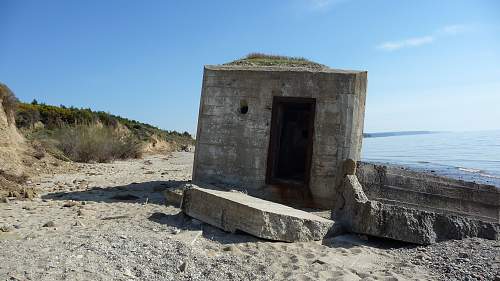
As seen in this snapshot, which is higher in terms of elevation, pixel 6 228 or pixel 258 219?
pixel 258 219

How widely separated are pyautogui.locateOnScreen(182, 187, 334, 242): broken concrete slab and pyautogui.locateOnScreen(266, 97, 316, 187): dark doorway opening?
172 cm

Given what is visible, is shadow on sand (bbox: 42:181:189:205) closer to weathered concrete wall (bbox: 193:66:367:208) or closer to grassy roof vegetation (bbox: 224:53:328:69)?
weathered concrete wall (bbox: 193:66:367:208)

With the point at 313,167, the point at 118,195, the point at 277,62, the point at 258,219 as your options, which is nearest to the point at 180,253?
the point at 258,219

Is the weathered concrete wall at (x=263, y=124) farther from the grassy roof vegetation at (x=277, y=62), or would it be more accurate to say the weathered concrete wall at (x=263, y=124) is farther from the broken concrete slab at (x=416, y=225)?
the broken concrete slab at (x=416, y=225)

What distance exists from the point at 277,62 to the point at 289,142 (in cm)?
215

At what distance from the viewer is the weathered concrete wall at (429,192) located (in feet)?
21.3

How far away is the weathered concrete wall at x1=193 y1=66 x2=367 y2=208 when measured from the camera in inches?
289

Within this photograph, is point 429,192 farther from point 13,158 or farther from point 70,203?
point 13,158

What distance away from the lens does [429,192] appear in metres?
6.73

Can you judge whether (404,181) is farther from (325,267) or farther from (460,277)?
(325,267)

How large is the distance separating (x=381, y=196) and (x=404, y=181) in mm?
456

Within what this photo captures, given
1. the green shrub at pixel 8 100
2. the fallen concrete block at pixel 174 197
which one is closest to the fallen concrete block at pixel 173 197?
the fallen concrete block at pixel 174 197

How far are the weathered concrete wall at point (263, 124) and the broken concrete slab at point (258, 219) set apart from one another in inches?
66.1

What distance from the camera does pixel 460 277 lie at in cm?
441
